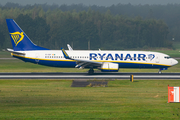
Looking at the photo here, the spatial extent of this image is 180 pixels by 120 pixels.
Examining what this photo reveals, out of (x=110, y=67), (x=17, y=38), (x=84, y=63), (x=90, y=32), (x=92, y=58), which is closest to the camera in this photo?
(x=110, y=67)

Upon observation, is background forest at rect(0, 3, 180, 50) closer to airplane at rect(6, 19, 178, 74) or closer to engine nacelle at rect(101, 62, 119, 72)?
airplane at rect(6, 19, 178, 74)

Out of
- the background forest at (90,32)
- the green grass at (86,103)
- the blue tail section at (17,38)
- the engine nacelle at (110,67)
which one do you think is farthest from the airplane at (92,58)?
the background forest at (90,32)

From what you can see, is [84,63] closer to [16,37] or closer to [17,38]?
[17,38]

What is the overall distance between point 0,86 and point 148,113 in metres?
19.1

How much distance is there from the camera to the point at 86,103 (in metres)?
22.4

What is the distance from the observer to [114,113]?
1917 centimetres

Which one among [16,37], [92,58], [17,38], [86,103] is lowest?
[86,103]

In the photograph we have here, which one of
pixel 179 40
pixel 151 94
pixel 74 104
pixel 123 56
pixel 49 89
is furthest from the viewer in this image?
pixel 179 40

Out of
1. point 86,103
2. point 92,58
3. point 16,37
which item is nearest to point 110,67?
point 92,58

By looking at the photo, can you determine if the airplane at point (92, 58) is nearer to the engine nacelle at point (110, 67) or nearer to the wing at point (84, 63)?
the wing at point (84, 63)

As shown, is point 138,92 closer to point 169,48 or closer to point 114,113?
point 114,113

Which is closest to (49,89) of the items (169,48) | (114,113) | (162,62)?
(114,113)

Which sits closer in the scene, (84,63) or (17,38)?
(84,63)

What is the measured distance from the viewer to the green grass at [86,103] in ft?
61.5
